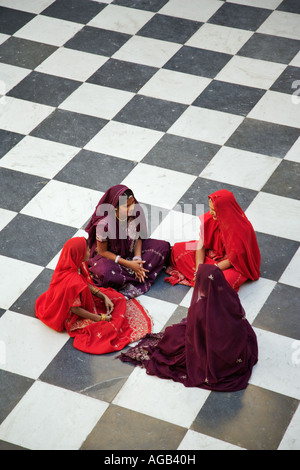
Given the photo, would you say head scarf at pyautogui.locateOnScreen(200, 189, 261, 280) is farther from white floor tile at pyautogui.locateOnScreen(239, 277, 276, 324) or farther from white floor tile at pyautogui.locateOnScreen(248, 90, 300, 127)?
white floor tile at pyautogui.locateOnScreen(248, 90, 300, 127)

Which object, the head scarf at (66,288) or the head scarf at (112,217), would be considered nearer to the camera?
the head scarf at (66,288)

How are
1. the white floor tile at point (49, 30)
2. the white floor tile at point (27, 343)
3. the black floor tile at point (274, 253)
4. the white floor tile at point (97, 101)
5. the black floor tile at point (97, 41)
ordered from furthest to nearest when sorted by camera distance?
1. the white floor tile at point (49, 30)
2. the black floor tile at point (97, 41)
3. the white floor tile at point (97, 101)
4. the black floor tile at point (274, 253)
5. the white floor tile at point (27, 343)

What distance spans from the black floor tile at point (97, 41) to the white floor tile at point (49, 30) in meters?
0.09

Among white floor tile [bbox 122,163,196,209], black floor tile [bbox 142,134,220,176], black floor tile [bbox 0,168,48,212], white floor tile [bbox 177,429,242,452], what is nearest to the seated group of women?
white floor tile [bbox 177,429,242,452]

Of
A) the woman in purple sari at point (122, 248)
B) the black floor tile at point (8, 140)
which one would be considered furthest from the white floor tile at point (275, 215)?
the black floor tile at point (8, 140)

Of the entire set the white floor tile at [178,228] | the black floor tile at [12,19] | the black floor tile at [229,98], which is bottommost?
the black floor tile at [229,98]

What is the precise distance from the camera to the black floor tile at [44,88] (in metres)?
6.80

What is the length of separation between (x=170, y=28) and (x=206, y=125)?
5.56ft

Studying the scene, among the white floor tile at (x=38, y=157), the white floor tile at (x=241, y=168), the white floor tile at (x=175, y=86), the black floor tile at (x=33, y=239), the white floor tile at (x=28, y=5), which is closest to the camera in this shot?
the black floor tile at (x=33, y=239)

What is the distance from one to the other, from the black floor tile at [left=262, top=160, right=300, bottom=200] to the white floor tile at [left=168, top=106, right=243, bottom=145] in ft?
1.88

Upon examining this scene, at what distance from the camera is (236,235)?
4844mm

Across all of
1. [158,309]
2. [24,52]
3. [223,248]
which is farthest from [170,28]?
[158,309]

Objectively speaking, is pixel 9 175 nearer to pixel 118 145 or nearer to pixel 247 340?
pixel 118 145

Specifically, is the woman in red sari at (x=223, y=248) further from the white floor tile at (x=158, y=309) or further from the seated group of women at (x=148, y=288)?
the white floor tile at (x=158, y=309)
